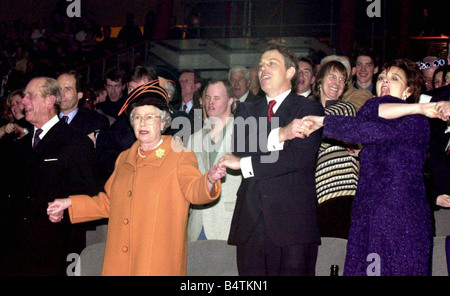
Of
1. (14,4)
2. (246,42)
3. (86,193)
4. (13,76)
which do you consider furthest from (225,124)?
(14,4)

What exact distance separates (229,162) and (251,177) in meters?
0.16

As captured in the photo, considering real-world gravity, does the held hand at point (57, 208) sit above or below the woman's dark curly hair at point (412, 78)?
below

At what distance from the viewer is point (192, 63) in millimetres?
10039

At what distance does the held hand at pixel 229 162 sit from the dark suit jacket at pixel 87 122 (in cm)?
205

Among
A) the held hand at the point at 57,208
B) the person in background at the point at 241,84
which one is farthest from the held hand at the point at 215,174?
the person in background at the point at 241,84

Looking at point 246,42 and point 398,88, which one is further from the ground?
point 246,42

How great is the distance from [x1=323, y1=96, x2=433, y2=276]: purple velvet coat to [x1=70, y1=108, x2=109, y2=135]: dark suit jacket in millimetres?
2480

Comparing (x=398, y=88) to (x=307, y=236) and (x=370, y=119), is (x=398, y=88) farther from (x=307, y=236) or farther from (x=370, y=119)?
(x=307, y=236)

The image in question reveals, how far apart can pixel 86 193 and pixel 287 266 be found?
1.44 metres

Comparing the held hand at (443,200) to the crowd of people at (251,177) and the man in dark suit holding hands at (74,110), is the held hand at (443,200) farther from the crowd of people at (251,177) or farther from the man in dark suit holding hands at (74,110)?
the man in dark suit holding hands at (74,110)

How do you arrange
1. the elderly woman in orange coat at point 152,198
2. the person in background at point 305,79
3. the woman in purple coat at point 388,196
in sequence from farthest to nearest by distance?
the person in background at point 305,79 < the elderly woman in orange coat at point 152,198 < the woman in purple coat at point 388,196

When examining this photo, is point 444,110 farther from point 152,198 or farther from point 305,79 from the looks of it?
point 305,79

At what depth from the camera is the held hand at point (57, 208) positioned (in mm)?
3494

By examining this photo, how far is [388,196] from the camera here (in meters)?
2.97
